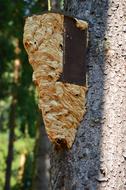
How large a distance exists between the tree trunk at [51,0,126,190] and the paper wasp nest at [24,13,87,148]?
0.17 ft

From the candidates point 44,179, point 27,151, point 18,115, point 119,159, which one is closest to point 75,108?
point 119,159

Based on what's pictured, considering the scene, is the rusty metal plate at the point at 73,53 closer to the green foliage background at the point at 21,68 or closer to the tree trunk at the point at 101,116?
the tree trunk at the point at 101,116

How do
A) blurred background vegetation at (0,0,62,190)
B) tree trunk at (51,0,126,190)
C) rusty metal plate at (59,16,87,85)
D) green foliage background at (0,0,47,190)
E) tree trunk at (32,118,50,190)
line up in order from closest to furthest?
tree trunk at (51,0,126,190) → rusty metal plate at (59,16,87,85) → tree trunk at (32,118,50,190) → blurred background vegetation at (0,0,62,190) → green foliage background at (0,0,47,190)

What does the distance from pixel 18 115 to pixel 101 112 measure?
14158 millimetres

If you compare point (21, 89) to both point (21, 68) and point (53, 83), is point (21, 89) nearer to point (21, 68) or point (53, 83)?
point (21, 68)

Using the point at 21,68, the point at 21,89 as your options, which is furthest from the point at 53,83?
the point at 21,89

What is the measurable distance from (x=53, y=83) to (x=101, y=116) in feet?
0.87

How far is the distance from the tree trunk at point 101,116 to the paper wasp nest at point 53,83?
5cm

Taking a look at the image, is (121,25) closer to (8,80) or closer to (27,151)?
(8,80)

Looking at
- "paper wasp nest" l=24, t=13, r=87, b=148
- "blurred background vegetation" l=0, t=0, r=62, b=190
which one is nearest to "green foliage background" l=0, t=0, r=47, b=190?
"blurred background vegetation" l=0, t=0, r=62, b=190

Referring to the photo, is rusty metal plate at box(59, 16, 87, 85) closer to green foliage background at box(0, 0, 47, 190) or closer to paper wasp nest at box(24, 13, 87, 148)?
paper wasp nest at box(24, 13, 87, 148)

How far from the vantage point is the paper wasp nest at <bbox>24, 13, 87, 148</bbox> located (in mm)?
2512

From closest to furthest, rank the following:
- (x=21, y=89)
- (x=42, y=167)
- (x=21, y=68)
Result: (x=42, y=167) < (x=21, y=68) < (x=21, y=89)

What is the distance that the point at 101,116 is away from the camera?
2484 mm
